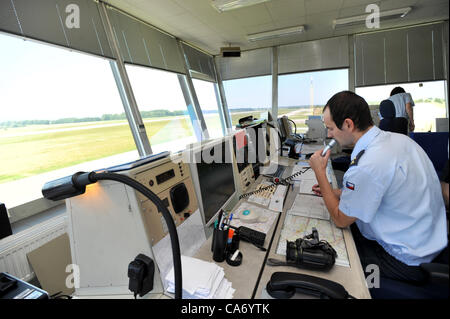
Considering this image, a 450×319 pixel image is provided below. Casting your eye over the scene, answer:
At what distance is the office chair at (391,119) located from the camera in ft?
2.22

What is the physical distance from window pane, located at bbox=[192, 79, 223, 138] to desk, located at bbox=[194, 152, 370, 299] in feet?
14.8

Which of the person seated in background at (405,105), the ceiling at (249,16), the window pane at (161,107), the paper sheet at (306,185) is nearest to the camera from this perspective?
the person seated in background at (405,105)

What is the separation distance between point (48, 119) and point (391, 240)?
3.21 m

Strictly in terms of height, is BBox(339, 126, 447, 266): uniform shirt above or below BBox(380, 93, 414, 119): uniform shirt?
below

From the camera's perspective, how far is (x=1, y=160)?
6.67 feet

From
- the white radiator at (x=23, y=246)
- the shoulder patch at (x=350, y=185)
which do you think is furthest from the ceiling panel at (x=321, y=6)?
the white radiator at (x=23, y=246)

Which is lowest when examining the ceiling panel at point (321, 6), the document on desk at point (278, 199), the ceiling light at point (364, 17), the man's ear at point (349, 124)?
the document on desk at point (278, 199)

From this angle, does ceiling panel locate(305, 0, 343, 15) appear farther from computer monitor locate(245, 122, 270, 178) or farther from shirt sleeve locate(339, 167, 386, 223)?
shirt sleeve locate(339, 167, 386, 223)

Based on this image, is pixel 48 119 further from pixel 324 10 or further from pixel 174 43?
pixel 324 10

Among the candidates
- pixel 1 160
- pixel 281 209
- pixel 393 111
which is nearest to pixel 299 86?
pixel 281 209

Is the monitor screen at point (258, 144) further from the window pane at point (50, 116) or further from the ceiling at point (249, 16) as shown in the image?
the ceiling at point (249, 16)

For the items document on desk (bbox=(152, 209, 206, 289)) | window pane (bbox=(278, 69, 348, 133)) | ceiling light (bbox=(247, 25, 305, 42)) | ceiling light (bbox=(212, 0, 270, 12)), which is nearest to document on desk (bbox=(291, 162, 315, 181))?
document on desk (bbox=(152, 209, 206, 289))

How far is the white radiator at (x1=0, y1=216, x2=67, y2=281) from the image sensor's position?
4.75 ft

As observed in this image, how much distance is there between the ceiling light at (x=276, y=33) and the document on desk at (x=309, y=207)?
4.19 meters
